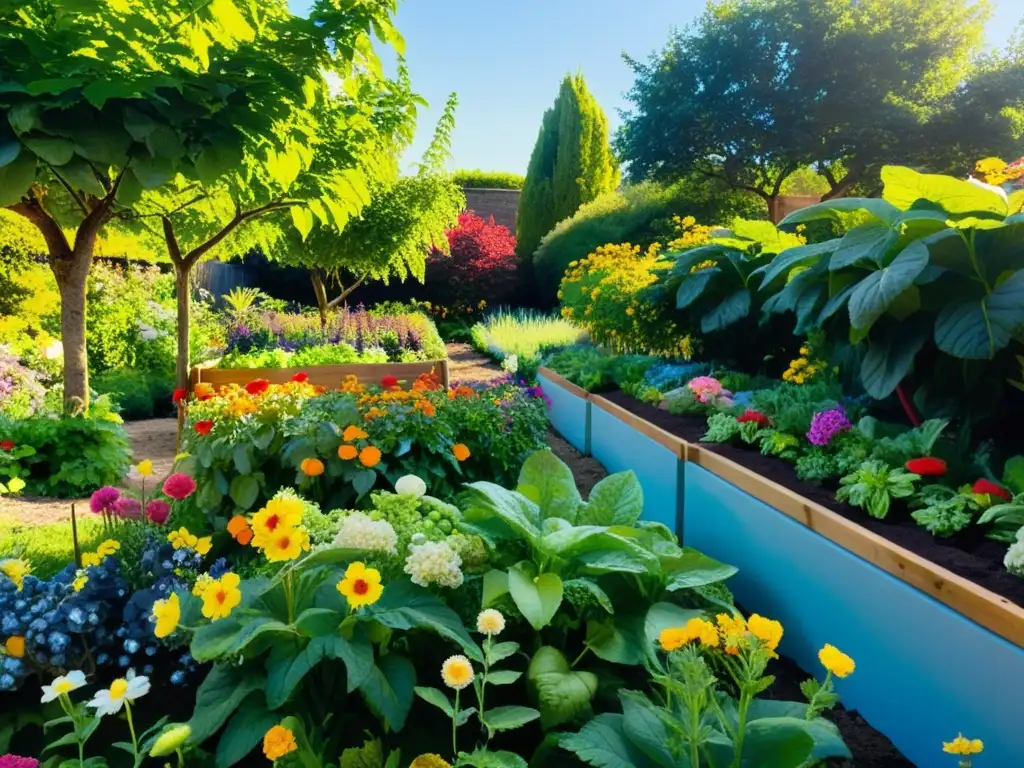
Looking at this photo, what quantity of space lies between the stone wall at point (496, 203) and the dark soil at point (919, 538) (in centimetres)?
1782

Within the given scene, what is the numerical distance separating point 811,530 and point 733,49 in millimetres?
14661

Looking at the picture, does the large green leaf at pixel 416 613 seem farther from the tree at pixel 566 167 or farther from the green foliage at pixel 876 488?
the tree at pixel 566 167

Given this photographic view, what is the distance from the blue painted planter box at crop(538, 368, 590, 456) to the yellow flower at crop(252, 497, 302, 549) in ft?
11.4

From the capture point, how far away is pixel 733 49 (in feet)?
46.6

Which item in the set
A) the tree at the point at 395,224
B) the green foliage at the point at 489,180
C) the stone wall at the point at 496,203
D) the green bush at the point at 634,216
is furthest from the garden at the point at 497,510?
the green foliage at the point at 489,180

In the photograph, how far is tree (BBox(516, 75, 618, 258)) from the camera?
1765 centimetres

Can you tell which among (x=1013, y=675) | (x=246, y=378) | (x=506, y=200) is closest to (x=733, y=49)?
(x=506, y=200)

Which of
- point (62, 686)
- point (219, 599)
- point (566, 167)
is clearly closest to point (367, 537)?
point (219, 599)

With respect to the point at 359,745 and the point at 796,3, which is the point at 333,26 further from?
the point at 796,3

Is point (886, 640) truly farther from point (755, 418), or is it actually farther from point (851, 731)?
point (755, 418)

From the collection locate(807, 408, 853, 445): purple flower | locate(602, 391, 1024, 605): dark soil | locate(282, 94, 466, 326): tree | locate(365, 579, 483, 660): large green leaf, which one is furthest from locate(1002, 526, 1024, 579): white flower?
locate(282, 94, 466, 326): tree

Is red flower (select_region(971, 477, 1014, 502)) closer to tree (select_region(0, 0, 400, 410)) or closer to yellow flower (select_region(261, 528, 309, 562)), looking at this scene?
A: yellow flower (select_region(261, 528, 309, 562))

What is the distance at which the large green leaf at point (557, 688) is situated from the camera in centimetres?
134

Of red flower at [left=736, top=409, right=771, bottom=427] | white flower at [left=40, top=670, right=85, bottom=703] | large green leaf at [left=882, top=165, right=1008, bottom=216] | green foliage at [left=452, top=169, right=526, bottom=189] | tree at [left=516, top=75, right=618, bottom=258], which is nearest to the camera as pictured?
white flower at [left=40, top=670, right=85, bottom=703]
